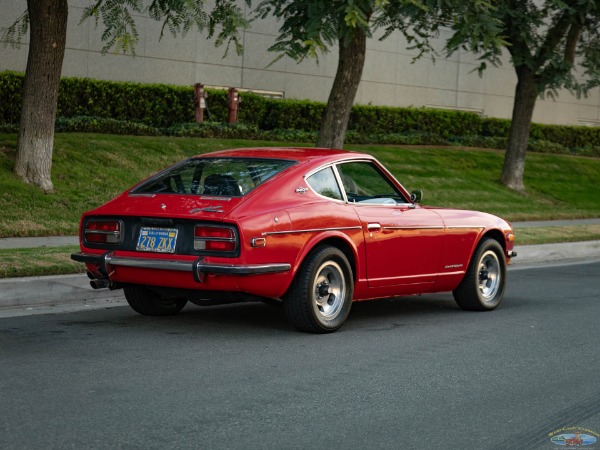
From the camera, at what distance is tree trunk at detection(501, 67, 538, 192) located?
Answer: 25641 mm

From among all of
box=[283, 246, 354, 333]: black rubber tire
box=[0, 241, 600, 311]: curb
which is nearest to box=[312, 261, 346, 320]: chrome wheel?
box=[283, 246, 354, 333]: black rubber tire

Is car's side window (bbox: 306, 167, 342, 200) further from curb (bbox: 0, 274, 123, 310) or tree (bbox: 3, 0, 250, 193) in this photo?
tree (bbox: 3, 0, 250, 193)

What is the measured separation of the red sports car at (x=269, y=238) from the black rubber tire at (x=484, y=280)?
45 centimetres

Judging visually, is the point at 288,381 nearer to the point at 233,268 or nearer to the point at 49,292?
the point at 233,268

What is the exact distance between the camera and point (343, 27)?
46.4ft

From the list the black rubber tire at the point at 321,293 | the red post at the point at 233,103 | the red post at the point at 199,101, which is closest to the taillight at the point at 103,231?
the black rubber tire at the point at 321,293

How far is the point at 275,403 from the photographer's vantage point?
5867 mm

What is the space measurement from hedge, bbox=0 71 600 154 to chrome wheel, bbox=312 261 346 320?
1199 centimetres

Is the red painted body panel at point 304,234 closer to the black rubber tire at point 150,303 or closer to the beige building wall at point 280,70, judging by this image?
the black rubber tire at point 150,303

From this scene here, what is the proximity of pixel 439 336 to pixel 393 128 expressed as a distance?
806 inches

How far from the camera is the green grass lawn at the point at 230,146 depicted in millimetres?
15164

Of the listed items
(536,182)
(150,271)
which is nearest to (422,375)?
(150,271)

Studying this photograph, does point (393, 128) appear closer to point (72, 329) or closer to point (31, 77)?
point (31, 77)

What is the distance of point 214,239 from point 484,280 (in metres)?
3.60
